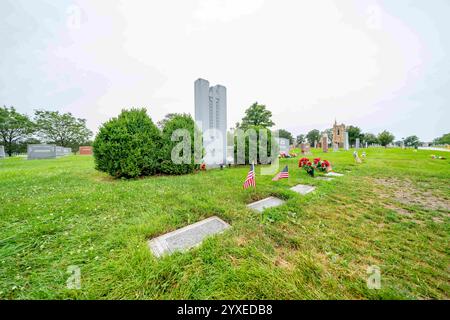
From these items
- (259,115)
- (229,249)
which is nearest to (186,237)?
(229,249)

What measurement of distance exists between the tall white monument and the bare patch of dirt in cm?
602

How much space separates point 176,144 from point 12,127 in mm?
35454

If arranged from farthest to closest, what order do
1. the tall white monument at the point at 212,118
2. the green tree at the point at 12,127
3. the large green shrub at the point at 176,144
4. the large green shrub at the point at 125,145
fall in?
1. the green tree at the point at 12,127
2. the tall white monument at the point at 212,118
3. the large green shrub at the point at 176,144
4. the large green shrub at the point at 125,145

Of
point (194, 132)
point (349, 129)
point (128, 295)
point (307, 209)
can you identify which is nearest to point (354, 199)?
point (307, 209)

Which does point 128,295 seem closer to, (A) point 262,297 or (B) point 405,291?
(A) point 262,297

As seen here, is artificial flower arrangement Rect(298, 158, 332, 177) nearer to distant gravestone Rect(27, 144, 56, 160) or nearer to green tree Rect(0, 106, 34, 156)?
distant gravestone Rect(27, 144, 56, 160)

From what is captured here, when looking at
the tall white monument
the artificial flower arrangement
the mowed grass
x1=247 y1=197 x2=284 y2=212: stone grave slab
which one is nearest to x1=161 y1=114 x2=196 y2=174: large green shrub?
the tall white monument

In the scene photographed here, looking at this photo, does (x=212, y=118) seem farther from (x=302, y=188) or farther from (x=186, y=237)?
(x=186, y=237)

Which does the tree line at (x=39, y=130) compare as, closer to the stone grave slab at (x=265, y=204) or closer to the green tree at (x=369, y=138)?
the stone grave slab at (x=265, y=204)

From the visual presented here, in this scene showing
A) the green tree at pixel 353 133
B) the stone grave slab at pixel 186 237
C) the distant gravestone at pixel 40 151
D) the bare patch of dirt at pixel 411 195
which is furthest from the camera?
the green tree at pixel 353 133

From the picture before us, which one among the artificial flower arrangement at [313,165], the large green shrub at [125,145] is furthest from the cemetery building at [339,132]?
the large green shrub at [125,145]

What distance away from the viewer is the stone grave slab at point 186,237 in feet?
5.92

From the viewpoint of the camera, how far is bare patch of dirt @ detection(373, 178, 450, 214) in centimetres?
Answer: 318
